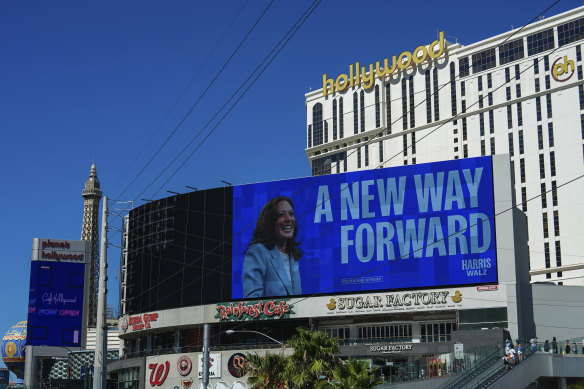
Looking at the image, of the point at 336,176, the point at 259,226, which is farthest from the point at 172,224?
the point at 336,176

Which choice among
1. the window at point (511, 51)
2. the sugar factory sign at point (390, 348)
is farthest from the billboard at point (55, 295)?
the window at point (511, 51)

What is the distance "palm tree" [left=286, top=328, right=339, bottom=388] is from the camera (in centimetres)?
5072

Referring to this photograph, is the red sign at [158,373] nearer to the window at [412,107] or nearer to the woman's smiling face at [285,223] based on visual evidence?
the woman's smiling face at [285,223]

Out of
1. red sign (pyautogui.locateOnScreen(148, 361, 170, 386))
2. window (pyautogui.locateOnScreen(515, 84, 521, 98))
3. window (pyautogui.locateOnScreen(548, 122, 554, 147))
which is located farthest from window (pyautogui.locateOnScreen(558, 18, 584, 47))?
red sign (pyautogui.locateOnScreen(148, 361, 170, 386))

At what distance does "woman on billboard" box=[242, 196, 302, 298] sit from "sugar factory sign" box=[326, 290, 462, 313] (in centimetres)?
589

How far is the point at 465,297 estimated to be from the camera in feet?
288

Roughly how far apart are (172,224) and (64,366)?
3730cm

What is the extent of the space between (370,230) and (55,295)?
57.4 m

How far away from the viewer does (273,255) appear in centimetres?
9869

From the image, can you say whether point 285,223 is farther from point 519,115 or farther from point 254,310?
point 519,115

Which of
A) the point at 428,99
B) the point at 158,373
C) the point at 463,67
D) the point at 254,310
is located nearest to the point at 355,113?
the point at 428,99

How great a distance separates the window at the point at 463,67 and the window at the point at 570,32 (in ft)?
55.6

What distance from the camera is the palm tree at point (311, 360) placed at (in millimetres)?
50719

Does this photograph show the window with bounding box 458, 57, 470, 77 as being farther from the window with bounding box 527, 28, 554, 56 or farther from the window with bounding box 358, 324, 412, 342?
the window with bounding box 358, 324, 412, 342
